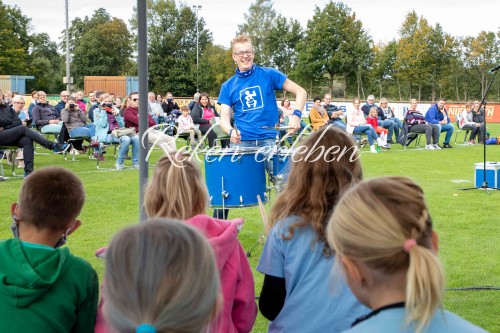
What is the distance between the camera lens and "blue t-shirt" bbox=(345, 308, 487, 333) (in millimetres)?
1650

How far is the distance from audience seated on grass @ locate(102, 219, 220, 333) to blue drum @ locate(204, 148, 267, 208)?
182 inches

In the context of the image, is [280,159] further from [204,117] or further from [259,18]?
[259,18]

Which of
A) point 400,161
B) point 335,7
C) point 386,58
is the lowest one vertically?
point 400,161

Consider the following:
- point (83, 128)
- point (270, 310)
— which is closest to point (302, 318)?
point (270, 310)

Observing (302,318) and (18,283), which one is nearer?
(18,283)

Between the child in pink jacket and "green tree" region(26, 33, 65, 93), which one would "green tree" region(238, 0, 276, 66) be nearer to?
"green tree" region(26, 33, 65, 93)

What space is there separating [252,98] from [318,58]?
197 feet

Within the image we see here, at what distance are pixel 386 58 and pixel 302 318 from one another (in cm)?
6386

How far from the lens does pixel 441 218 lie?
853 cm

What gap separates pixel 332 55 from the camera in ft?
213

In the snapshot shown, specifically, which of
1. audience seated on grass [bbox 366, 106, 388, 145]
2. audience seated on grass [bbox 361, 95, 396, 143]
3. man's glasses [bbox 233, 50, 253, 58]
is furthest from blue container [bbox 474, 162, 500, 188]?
audience seated on grass [bbox 361, 95, 396, 143]

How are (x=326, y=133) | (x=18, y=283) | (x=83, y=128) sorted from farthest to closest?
1. (x=83, y=128)
2. (x=326, y=133)
3. (x=18, y=283)

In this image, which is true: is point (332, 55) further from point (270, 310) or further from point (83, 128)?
point (270, 310)

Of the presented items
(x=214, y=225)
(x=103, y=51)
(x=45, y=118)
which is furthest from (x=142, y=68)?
(x=103, y=51)
